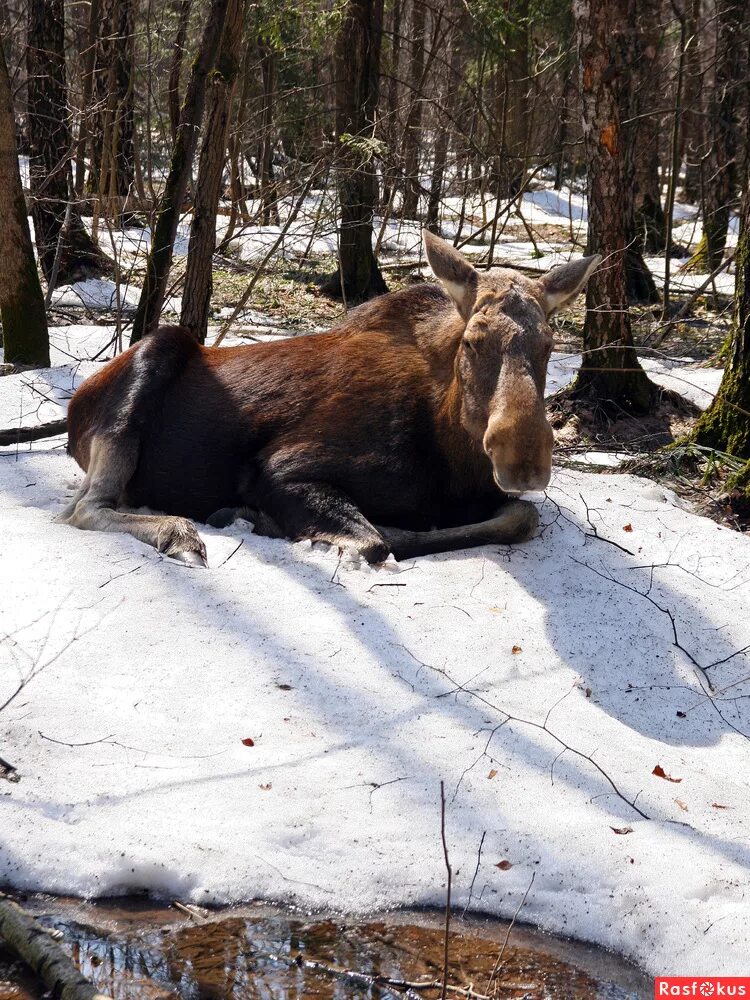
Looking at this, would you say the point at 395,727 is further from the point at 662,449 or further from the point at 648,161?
the point at 648,161

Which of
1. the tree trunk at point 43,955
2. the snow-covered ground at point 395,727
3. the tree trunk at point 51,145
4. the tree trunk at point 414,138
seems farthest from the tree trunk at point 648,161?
the tree trunk at point 43,955

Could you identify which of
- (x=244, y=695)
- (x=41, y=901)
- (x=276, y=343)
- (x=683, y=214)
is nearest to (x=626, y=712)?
(x=244, y=695)

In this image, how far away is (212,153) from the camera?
7.54m

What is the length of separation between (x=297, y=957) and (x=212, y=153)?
6.00m

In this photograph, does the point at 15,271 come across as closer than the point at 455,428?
No

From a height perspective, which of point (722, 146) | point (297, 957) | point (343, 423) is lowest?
point (297, 957)

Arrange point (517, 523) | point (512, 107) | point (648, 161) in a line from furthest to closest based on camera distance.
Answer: point (648, 161)
point (512, 107)
point (517, 523)

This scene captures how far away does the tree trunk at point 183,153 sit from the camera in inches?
292

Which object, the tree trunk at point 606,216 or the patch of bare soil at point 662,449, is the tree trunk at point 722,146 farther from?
the patch of bare soil at point 662,449

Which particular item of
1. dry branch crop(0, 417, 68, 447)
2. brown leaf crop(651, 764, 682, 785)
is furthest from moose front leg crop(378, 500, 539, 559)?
dry branch crop(0, 417, 68, 447)

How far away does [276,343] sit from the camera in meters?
6.67

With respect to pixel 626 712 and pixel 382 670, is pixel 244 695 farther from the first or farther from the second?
pixel 626 712

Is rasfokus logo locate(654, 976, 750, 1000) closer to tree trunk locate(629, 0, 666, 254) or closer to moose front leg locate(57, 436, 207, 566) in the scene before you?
moose front leg locate(57, 436, 207, 566)

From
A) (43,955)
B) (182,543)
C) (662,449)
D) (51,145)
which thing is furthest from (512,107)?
(43,955)
